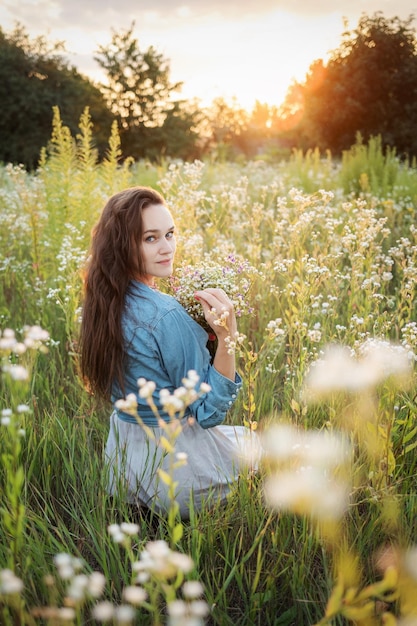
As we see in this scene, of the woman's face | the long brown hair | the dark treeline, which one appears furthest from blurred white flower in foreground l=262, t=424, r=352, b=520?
the dark treeline

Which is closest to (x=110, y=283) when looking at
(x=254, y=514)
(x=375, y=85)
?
(x=254, y=514)

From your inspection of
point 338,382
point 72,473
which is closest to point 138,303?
point 72,473

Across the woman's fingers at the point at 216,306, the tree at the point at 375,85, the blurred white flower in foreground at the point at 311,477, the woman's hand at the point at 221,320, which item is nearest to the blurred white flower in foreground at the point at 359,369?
the blurred white flower in foreground at the point at 311,477

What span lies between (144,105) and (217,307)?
115 ft

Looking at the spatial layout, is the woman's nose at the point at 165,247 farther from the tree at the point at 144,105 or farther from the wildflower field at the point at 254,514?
the tree at the point at 144,105

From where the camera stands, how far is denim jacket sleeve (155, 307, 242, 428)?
2180 mm

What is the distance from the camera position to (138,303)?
2.25 meters

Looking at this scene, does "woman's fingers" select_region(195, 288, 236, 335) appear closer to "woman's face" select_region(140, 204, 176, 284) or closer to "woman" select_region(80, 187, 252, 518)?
"woman" select_region(80, 187, 252, 518)

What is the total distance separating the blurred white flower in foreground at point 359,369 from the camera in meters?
2.30

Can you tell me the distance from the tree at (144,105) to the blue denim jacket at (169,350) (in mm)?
31789

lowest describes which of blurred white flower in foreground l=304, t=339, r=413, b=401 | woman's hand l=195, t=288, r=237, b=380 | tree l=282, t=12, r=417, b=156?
blurred white flower in foreground l=304, t=339, r=413, b=401

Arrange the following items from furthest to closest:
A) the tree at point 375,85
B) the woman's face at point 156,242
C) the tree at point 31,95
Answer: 1. the tree at point 31,95
2. the tree at point 375,85
3. the woman's face at point 156,242

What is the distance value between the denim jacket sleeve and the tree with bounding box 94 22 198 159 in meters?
31.9

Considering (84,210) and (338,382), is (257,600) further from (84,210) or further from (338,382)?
(84,210)
